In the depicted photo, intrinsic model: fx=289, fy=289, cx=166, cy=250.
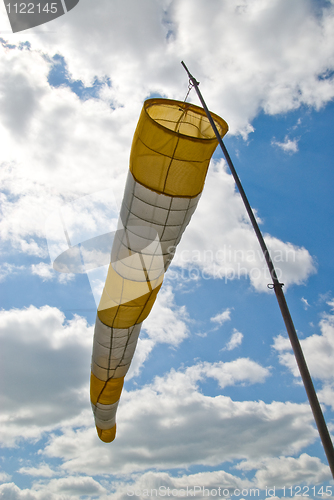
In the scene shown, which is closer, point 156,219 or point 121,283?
point 156,219

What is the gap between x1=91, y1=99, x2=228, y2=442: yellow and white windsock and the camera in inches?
222

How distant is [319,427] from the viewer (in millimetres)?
2572

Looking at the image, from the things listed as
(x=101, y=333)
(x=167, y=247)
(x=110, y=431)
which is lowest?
(x=110, y=431)

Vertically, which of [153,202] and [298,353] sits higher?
[153,202]

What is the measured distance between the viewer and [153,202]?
6223 millimetres

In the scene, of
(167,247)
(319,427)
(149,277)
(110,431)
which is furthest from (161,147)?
(110,431)

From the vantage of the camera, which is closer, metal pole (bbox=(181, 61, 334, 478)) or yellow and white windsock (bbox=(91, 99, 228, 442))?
metal pole (bbox=(181, 61, 334, 478))

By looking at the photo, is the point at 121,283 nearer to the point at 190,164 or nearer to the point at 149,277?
the point at 149,277

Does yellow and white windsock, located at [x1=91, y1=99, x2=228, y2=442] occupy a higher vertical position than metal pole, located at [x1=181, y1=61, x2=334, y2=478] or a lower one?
higher

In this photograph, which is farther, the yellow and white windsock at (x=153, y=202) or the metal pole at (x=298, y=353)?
the yellow and white windsock at (x=153, y=202)

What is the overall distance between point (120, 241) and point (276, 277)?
186 inches

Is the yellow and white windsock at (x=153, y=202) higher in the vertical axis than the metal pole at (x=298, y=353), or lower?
higher

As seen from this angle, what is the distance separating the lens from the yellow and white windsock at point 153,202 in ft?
18.5

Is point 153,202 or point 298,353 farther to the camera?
point 153,202
